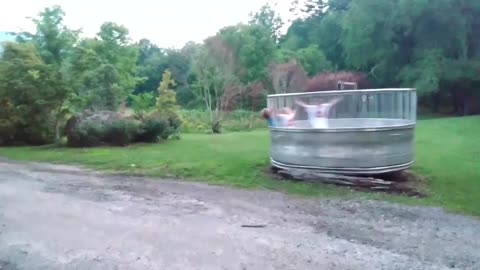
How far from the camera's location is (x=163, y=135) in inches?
605

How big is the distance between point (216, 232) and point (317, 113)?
4117mm

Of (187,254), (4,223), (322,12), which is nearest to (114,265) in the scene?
(187,254)

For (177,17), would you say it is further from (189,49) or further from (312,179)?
(312,179)

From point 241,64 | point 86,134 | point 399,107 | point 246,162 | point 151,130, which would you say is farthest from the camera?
point 241,64

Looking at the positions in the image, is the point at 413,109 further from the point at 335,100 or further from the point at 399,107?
the point at 335,100

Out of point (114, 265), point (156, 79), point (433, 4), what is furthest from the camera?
point (156, 79)

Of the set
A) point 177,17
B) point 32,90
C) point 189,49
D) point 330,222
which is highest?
point 177,17

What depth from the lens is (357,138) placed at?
7.89 meters

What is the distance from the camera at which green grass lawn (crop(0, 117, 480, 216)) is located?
765 centimetres

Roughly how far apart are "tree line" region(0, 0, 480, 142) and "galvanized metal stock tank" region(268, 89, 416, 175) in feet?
30.1

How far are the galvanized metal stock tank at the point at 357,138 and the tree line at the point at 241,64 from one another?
918cm

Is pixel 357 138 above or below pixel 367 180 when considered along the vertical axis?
above

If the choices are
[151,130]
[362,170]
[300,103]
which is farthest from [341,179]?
[151,130]

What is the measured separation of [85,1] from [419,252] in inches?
646
